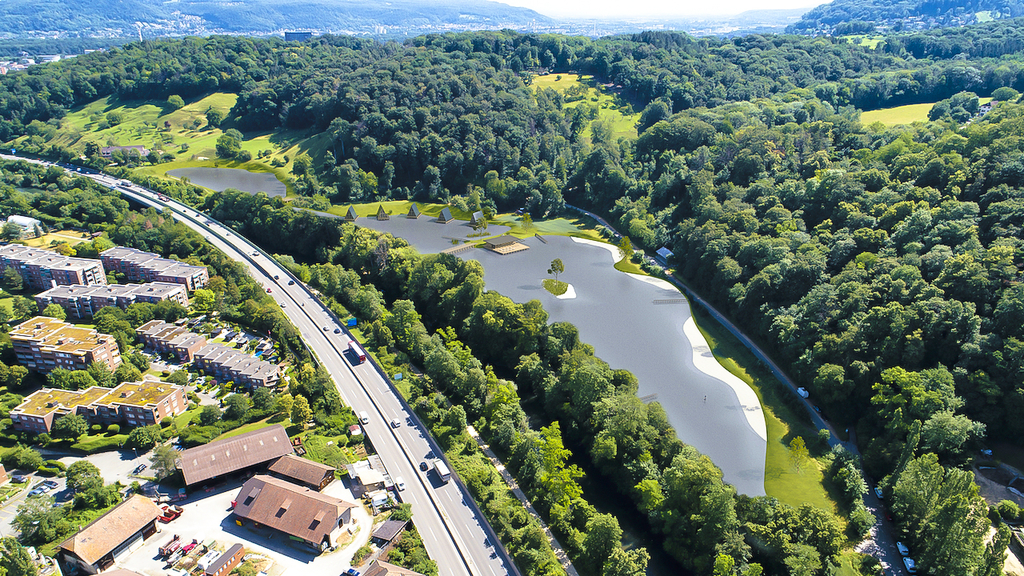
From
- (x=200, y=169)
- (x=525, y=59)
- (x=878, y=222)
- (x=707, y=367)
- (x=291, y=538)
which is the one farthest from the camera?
(x=525, y=59)

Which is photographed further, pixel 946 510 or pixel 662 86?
pixel 662 86

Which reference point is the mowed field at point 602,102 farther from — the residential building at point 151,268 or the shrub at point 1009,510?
the shrub at point 1009,510

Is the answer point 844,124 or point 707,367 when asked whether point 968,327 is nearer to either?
point 707,367

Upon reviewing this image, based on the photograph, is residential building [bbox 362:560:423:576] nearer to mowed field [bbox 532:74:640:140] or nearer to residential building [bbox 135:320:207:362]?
residential building [bbox 135:320:207:362]

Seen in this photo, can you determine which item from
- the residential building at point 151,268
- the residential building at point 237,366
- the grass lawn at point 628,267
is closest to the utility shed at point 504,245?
the grass lawn at point 628,267

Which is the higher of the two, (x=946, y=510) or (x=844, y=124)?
(x=844, y=124)

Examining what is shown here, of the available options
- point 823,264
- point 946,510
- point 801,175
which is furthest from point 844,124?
point 946,510
